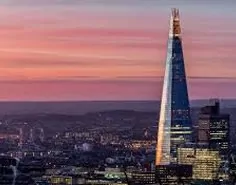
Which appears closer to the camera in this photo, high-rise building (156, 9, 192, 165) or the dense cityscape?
the dense cityscape

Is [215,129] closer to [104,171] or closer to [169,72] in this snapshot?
[169,72]

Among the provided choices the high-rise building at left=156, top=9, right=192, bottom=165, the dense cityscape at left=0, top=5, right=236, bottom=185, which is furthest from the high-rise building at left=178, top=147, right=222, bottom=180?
the high-rise building at left=156, top=9, right=192, bottom=165

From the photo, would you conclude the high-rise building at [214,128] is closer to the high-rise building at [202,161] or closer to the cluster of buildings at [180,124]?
the cluster of buildings at [180,124]

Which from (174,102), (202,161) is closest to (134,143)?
(174,102)

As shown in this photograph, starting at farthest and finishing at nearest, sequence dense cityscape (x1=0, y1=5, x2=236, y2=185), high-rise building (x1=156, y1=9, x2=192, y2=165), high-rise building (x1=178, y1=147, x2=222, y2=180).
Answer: high-rise building (x1=156, y1=9, x2=192, y2=165)
high-rise building (x1=178, y1=147, x2=222, y2=180)
dense cityscape (x1=0, y1=5, x2=236, y2=185)

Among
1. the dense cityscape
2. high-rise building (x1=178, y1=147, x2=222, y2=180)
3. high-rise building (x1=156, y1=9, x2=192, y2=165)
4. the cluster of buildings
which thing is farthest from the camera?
high-rise building (x1=156, y1=9, x2=192, y2=165)

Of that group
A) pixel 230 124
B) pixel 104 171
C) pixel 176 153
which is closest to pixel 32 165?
pixel 104 171

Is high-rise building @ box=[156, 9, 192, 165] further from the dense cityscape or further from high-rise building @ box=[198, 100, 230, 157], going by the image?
high-rise building @ box=[198, 100, 230, 157]

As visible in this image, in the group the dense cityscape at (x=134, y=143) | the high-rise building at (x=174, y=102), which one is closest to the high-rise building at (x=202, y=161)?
the dense cityscape at (x=134, y=143)
